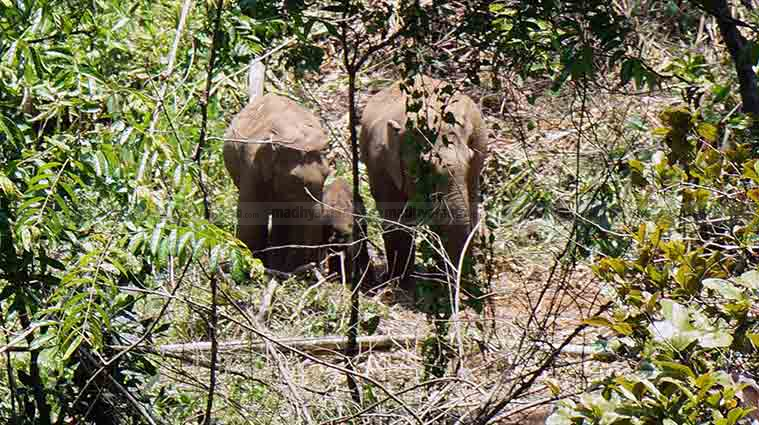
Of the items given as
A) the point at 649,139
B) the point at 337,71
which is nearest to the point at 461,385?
the point at 649,139

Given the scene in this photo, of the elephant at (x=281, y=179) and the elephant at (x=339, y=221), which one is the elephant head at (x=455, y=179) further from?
the elephant at (x=281, y=179)

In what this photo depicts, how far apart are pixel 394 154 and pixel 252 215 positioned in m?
1.18

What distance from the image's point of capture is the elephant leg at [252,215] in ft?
30.8

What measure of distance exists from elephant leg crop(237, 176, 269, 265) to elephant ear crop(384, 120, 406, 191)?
3.27ft

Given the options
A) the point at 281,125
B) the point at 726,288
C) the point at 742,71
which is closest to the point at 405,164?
the point at 281,125

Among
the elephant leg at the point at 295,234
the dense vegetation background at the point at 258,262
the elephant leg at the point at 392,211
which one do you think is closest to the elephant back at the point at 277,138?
the elephant leg at the point at 295,234

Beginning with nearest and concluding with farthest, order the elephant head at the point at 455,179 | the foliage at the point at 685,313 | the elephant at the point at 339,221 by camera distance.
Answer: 1. the foliage at the point at 685,313
2. the elephant head at the point at 455,179
3. the elephant at the point at 339,221

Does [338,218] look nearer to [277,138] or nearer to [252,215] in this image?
[252,215]

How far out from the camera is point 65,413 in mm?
4922

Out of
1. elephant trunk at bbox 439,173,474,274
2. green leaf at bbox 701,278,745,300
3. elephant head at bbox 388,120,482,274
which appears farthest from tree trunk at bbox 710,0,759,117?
elephant trunk at bbox 439,173,474,274

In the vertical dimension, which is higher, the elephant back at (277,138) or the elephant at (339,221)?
the elephant back at (277,138)

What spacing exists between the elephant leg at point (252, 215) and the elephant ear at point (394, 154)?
1.00 meters

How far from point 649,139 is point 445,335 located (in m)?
5.29

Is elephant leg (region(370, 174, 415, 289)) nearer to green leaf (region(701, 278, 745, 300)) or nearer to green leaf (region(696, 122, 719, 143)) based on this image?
green leaf (region(696, 122, 719, 143))
